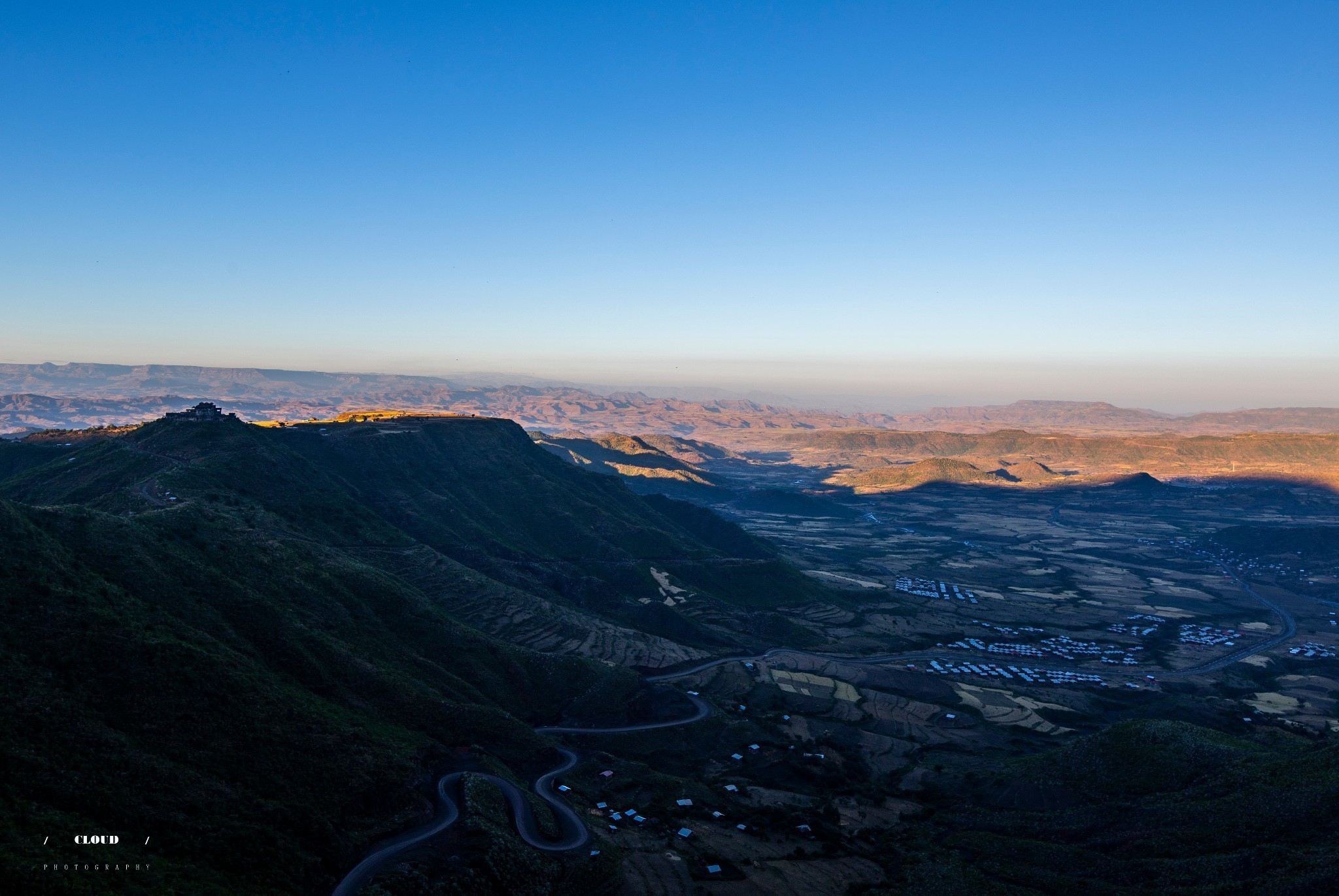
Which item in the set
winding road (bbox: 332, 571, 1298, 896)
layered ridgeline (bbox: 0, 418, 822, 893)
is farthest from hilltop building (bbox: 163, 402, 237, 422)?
winding road (bbox: 332, 571, 1298, 896)

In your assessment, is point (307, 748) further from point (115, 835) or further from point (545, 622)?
point (545, 622)

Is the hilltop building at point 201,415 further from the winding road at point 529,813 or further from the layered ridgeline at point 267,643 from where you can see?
the winding road at point 529,813

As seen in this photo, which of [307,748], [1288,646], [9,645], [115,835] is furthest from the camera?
[1288,646]

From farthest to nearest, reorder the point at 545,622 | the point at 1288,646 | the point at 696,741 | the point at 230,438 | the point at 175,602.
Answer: the point at 1288,646 → the point at 230,438 → the point at 545,622 → the point at 696,741 → the point at 175,602

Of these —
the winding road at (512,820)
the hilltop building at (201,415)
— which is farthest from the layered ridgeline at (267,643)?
the hilltop building at (201,415)

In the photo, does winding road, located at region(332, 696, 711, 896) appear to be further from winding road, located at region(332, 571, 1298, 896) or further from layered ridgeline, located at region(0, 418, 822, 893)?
layered ridgeline, located at region(0, 418, 822, 893)

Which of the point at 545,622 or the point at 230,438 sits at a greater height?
the point at 230,438

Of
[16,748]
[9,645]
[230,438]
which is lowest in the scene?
[16,748]

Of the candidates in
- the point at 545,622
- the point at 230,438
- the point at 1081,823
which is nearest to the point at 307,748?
the point at 545,622
